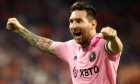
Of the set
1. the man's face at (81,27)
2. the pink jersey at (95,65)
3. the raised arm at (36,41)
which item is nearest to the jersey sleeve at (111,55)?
the pink jersey at (95,65)

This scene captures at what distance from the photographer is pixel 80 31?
3.01 meters

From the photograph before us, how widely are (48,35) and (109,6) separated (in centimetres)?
176

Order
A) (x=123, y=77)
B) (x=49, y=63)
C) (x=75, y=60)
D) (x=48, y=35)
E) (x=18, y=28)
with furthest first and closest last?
(x=48, y=35) < (x=49, y=63) < (x=123, y=77) < (x=18, y=28) < (x=75, y=60)

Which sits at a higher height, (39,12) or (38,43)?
(39,12)

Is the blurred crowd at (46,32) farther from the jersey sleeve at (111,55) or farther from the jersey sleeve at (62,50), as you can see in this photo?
the jersey sleeve at (111,55)

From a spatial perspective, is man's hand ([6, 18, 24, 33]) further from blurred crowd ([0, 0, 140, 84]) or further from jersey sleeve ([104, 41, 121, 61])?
blurred crowd ([0, 0, 140, 84])

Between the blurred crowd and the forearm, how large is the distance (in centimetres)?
359

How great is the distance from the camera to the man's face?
9.84ft

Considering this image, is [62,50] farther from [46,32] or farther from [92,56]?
[46,32]

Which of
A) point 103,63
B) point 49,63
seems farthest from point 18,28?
point 49,63

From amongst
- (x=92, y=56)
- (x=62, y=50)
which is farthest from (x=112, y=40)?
(x=62, y=50)

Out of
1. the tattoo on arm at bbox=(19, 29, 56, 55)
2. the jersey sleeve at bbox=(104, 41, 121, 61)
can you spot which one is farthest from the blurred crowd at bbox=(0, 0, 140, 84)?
the jersey sleeve at bbox=(104, 41, 121, 61)

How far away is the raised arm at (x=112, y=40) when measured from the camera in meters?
2.41

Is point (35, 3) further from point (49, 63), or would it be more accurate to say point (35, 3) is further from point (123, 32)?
point (123, 32)
